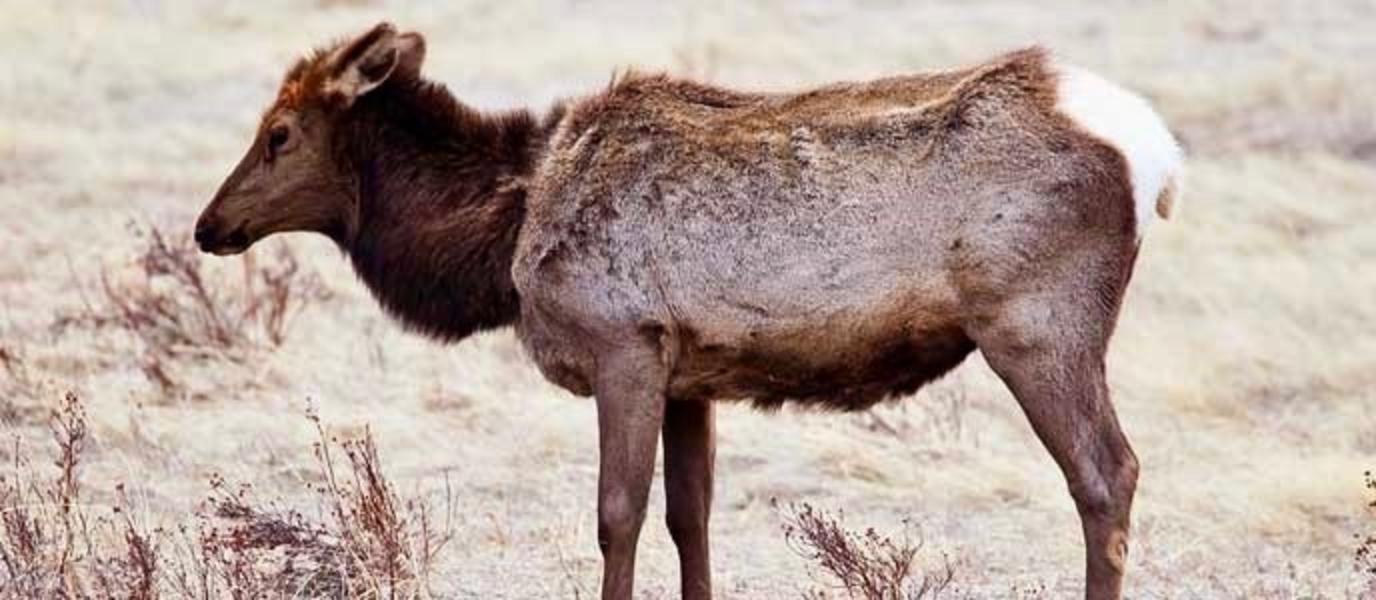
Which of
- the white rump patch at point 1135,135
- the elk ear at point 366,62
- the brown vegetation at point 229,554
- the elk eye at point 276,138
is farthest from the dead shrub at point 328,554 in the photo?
the white rump patch at point 1135,135

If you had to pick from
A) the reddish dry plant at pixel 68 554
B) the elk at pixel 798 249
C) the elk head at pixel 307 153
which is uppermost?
the elk head at pixel 307 153

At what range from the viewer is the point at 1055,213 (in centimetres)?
784

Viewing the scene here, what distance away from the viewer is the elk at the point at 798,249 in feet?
25.8

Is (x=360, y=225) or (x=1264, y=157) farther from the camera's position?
(x=1264, y=157)

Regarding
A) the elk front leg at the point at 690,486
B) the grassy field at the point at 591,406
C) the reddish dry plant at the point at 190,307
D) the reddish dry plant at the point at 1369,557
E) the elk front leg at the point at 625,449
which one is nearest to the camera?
the elk front leg at the point at 625,449

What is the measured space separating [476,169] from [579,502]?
7.59 ft

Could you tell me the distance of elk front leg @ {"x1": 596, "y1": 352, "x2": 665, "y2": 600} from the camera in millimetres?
8180

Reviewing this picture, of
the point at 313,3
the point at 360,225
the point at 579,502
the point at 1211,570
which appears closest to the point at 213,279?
the point at 579,502

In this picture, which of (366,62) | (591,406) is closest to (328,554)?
(366,62)

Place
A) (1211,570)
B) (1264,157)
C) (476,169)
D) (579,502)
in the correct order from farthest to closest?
(1264,157) < (579,502) < (1211,570) < (476,169)

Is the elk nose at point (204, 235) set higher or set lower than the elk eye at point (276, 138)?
lower

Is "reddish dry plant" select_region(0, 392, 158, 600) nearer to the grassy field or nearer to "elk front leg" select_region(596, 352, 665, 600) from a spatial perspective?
the grassy field

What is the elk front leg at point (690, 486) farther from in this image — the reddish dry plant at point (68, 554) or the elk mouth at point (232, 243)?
the reddish dry plant at point (68, 554)

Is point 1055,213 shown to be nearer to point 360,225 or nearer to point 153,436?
point 360,225
